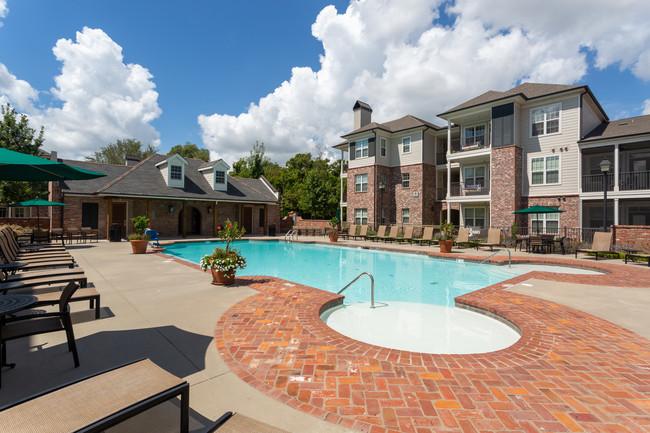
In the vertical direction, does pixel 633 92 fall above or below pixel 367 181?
above

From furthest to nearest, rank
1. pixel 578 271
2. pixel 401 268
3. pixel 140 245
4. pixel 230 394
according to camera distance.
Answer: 1. pixel 140 245
2. pixel 401 268
3. pixel 578 271
4. pixel 230 394

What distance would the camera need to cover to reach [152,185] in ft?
68.7

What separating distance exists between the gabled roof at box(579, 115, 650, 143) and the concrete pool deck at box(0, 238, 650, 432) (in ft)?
52.1

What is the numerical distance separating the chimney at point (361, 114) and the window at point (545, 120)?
14.7m

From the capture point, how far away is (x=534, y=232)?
18094 mm

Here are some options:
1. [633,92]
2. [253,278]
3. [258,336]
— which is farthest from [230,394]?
[633,92]

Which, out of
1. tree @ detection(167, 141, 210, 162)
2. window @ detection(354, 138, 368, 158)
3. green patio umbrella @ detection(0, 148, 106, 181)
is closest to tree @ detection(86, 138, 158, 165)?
tree @ detection(167, 141, 210, 162)

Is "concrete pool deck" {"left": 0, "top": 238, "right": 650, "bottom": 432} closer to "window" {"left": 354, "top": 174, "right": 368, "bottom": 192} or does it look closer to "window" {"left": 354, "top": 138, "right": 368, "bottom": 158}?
"window" {"left": 354, "top": 174, "right": 368, "bottom": 192}

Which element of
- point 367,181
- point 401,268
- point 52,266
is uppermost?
point 367,181

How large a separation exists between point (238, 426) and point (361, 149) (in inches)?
1036

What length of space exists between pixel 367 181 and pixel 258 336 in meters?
23.1

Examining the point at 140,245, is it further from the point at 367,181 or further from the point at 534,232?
the point at 534,232

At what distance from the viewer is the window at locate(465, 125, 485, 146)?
21.5 meters

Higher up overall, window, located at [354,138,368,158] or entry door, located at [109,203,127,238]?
window, located at [354,138,368,158]
